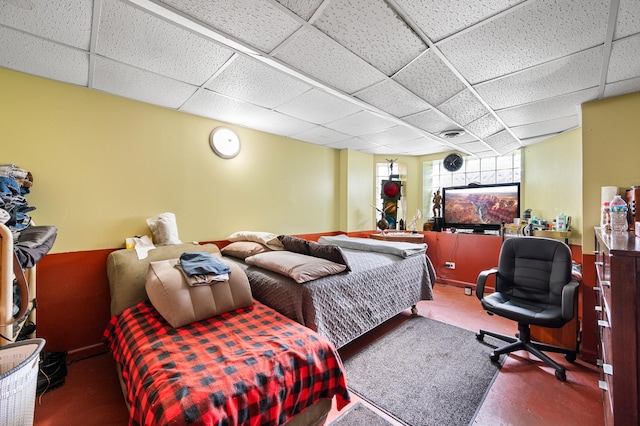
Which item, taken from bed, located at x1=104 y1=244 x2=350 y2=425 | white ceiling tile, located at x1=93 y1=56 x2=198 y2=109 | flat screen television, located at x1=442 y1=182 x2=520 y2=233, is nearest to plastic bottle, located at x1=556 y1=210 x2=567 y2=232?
flat screen television, located at x1=442 y1=182 x2=520 y2=233

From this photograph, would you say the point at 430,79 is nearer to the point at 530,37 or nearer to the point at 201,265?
the point at 530,37

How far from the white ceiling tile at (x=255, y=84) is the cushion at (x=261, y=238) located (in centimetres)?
145

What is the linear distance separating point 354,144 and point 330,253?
96.7 inches

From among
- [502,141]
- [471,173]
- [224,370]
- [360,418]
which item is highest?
[502,141]

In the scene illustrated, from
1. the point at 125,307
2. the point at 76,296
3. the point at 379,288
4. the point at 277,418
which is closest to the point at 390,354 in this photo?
the point at 379,288

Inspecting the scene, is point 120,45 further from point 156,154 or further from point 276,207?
point 276,207

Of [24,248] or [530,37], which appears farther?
[530,37]

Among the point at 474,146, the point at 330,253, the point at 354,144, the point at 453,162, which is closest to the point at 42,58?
the point at 330,253

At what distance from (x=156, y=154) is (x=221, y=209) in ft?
2.96

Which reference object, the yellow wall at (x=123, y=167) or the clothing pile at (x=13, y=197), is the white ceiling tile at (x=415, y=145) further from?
the clothing pile at (x=13, y=197)

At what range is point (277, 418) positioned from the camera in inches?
46.7

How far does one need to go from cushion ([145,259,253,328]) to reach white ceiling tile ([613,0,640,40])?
2.77 m

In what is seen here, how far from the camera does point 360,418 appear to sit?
5.23 feet

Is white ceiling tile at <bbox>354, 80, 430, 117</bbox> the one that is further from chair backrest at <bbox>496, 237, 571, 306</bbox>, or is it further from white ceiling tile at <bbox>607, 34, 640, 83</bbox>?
chair backrest at <bbox>496, 237, 571, 306</bbox>
